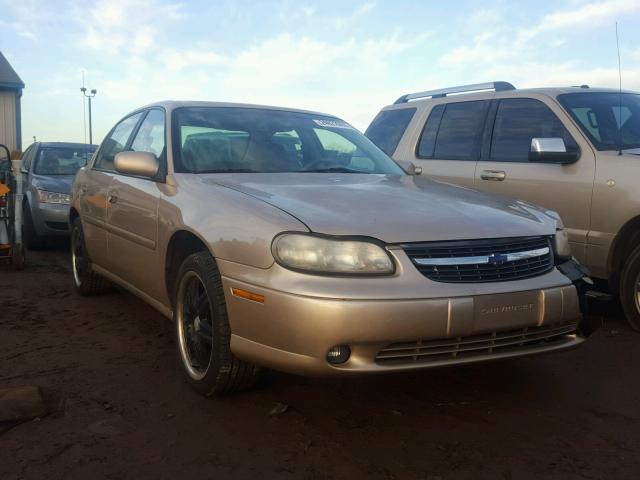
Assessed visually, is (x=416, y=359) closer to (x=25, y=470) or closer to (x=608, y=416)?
(x=608, y=416)

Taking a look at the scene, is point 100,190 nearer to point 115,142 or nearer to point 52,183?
point 115,142

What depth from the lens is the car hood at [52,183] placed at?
8.55m

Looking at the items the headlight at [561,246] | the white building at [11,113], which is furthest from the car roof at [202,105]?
the white building at [11,113]

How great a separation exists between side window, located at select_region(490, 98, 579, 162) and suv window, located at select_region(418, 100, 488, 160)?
194mm

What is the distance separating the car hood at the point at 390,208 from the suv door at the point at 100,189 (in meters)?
1.47

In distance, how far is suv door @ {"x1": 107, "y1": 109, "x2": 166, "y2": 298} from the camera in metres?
3.85

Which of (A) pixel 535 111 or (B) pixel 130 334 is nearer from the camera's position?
(B) pixel 130 334

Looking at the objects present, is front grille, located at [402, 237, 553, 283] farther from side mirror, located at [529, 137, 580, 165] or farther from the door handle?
the door handle

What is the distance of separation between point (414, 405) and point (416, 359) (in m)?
0.52

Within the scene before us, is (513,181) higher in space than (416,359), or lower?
higher

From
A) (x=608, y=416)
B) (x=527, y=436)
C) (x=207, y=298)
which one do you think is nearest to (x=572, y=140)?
(x=608, y=416)

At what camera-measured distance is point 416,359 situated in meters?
2.78

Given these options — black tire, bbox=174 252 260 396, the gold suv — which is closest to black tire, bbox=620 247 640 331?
the gold suv

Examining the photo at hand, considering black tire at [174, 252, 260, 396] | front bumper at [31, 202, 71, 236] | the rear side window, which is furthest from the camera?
front bumper at [31, 202, 71, 236]
